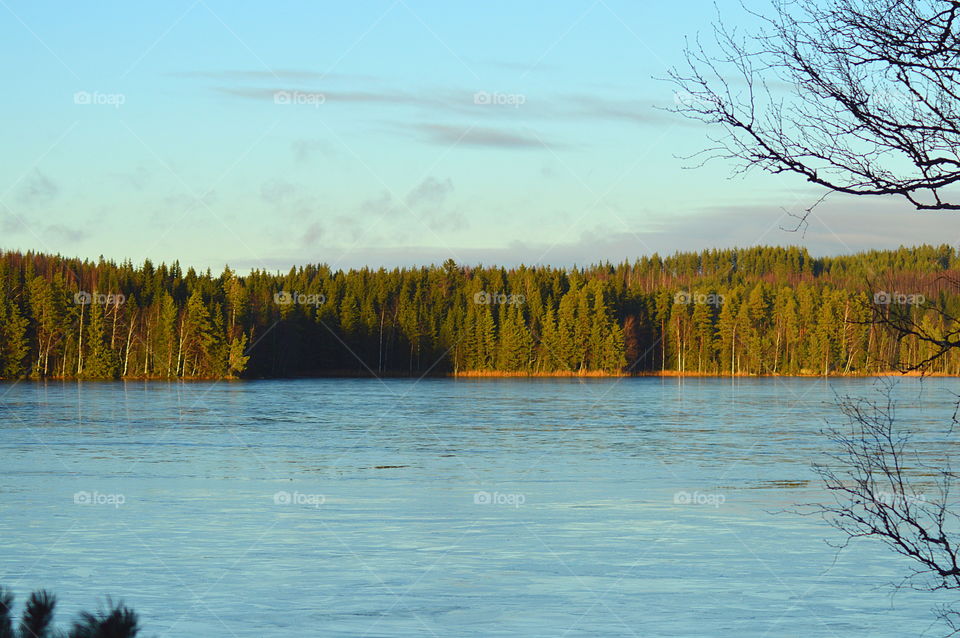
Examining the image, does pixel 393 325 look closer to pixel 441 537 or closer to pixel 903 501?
Answer: pixel 441 537

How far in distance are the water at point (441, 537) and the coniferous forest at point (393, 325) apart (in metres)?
70.0

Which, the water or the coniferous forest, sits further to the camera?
the coniferous forest

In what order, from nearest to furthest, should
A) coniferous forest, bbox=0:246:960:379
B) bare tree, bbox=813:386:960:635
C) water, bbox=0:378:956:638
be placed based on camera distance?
bare tree, bbox=813:386:960:635 → water, bbox=0:378:956:638 → coniferous forest, bbox=0:246:960:379

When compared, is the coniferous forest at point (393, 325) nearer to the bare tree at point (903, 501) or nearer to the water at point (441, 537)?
the water at point (441, 537)

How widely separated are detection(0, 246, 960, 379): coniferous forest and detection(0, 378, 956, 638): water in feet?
230

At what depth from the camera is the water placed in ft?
40.0

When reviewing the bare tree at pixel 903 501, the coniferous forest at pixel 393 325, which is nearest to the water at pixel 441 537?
the bare tree at pixel 903 501

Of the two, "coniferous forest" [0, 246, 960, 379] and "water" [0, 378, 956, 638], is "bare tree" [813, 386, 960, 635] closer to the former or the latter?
"water" [0, 378, 956, 638]

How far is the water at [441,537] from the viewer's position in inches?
480

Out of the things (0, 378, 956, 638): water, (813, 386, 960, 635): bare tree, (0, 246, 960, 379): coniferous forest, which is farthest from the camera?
(0, 246, 960, 379): coniferous forest

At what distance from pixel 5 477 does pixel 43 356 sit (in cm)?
8400

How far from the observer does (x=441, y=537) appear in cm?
1691

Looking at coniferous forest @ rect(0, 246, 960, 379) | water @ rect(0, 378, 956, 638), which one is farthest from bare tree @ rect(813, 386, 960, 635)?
coniferous forest @ rect(0, 246, 960, 379)

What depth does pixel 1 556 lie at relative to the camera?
1522cm
